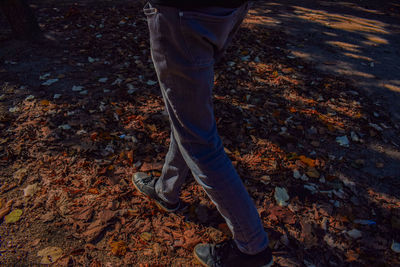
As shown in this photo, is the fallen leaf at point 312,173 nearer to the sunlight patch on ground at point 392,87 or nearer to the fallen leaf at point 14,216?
the sunlight patch on ground at point 392,87

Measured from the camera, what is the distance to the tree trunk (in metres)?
4.52

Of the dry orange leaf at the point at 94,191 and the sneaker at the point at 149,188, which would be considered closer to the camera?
the sneaker at the point at 149,188

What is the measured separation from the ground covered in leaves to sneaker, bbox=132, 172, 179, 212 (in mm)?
74

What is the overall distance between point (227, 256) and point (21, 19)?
502 centimetres

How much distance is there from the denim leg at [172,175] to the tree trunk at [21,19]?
417 cm

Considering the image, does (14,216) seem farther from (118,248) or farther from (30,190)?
A: (118,248)

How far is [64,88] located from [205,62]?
9.93 feet

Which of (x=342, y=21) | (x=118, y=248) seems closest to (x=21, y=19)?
(x=118, y=248)

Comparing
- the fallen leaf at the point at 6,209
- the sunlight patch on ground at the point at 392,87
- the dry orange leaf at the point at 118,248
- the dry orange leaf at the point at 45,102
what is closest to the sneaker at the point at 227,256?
the dry orange leaf at the point at 118,248

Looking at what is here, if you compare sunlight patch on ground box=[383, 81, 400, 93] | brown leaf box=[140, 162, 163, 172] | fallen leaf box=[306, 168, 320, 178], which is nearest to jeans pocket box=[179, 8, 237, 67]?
brown leaf box=[140, 162, 163, 172]

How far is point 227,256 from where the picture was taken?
1843 millimetres

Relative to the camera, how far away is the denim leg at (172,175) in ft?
6.44

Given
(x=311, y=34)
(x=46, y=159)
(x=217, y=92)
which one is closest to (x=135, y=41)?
(x=217, y=92)

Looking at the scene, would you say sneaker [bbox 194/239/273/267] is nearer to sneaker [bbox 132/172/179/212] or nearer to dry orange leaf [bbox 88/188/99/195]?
sneaker [bbox 132/172/179/212]
